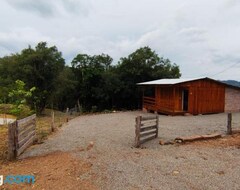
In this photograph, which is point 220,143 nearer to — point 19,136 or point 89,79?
point 19,136

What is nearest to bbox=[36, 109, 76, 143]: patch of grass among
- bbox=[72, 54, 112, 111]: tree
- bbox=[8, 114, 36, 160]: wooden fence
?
bbox=[8, 114, 36, 160]: wooden fence

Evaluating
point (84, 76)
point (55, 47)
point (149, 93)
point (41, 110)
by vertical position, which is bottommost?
point (41, 110)

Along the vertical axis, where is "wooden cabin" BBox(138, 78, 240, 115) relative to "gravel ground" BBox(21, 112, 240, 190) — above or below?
above

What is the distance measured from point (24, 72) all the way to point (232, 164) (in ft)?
65.8

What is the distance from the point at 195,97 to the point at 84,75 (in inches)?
600

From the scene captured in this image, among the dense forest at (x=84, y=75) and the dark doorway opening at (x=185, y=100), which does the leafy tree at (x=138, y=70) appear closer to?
the dense forest at (x=84, y=75)

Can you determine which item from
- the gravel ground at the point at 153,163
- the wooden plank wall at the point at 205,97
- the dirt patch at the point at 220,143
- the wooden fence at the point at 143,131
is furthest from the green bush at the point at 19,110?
the wooden plank wall at the point at 205,97

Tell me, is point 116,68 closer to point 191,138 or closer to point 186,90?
point 186,90

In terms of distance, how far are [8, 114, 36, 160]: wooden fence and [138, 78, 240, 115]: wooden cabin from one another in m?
12.1

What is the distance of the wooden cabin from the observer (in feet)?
57.7

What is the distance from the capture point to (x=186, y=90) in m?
18.5

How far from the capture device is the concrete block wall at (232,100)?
1977cm

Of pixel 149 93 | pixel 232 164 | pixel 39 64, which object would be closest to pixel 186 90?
pixel 149 93

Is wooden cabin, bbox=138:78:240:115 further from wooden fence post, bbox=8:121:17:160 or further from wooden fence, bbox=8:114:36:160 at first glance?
wooden fence post, bbox=8:121:17:160
